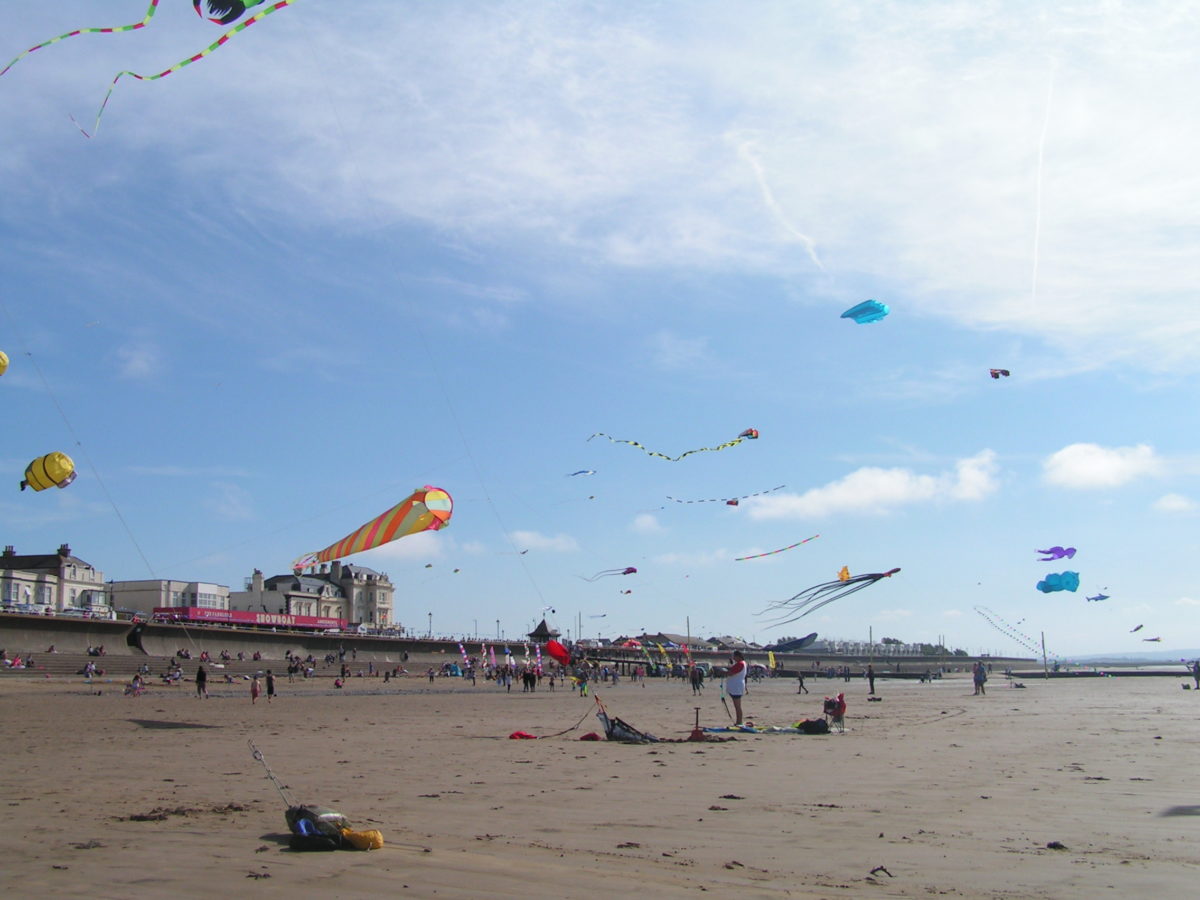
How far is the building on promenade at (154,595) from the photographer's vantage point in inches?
3194

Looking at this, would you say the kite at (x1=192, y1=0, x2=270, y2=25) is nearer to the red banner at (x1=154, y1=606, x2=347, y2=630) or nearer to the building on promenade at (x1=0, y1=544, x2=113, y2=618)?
the red banner at (x1=154, y1=606, x2=347, y2=630)

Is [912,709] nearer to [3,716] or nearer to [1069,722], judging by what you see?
[1069,722]

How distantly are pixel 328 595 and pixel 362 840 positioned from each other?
102602 mm

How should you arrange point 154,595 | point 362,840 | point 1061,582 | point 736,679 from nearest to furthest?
point 362,840
point 736,679
point 1061,582
point 154,595

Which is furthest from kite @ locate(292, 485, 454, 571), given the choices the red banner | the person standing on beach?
the red banner

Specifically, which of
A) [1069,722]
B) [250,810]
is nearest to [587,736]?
[250,810]

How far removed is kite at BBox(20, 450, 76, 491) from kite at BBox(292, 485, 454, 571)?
5793mm

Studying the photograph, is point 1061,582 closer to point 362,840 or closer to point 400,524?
point 400,524

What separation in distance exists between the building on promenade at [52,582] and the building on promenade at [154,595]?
1.73 metres

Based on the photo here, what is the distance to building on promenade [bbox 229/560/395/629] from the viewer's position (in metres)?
94.0

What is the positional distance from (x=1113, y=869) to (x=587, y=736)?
939 centimetres

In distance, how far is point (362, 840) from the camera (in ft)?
19.3

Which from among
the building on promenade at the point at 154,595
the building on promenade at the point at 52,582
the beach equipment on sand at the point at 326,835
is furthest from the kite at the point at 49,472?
the building on promenade at the point at 154,595

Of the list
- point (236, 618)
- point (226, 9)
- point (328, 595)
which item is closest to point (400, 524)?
point (226, 9)
